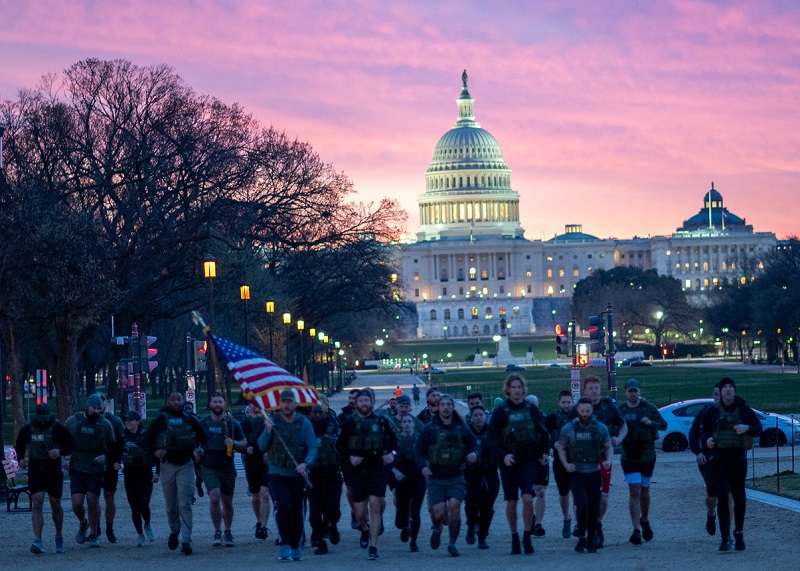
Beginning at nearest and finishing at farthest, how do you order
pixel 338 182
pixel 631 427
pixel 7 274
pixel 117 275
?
pixel 631 427, pixel 7 274, pixel 117 275, pixel 338 182

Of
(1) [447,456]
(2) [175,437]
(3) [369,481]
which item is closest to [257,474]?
(2) [175,437]

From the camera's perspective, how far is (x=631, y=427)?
18062 millimetres

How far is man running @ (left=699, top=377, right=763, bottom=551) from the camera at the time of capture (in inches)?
671

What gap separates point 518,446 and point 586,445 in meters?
0.74

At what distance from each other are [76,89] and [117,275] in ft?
28.6

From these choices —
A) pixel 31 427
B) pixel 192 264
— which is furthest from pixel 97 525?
pixel 192 264

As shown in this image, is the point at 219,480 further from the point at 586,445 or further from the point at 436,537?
the point at 586,445

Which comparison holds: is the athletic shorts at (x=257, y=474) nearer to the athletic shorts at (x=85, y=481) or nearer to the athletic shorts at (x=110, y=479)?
the athletic shorts at (x=110, y=479)

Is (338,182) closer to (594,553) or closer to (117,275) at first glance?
(117,275)

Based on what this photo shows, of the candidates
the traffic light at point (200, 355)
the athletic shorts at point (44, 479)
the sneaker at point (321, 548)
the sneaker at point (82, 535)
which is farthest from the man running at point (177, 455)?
the traffic light at point (200, 355)

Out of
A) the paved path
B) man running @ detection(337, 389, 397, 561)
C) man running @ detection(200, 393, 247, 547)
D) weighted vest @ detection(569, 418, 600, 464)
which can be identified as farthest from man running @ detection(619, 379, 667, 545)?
man running @ detection(200, 393, 247, 547)

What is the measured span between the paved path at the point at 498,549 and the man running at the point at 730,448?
484 mm

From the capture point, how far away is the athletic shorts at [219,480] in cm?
1872

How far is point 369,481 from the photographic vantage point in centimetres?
1755
